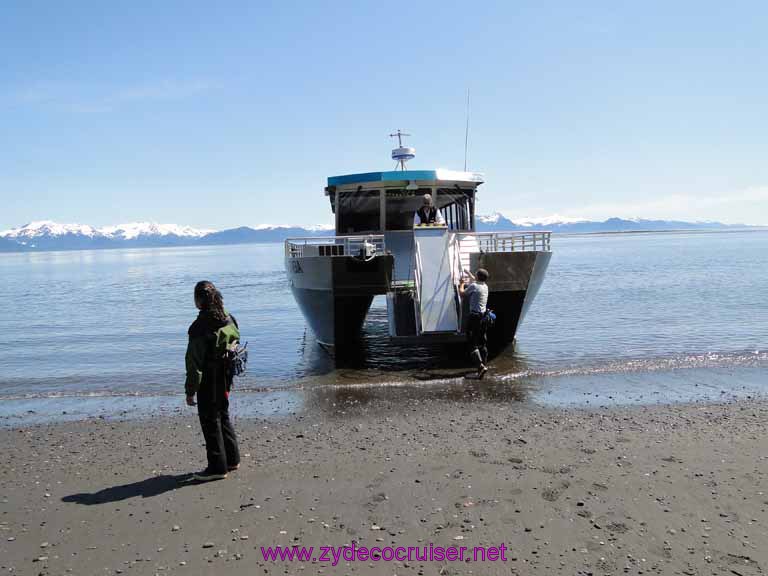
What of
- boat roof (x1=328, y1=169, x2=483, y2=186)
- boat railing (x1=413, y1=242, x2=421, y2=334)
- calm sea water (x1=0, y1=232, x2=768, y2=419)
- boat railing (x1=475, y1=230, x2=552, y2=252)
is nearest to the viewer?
calm sea water (x1=0, y1=232, x2=768, y2=419)

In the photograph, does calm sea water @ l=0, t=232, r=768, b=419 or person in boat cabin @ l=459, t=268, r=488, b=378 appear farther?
person in boat cabin @ l=459, t=268, r=488, b=378

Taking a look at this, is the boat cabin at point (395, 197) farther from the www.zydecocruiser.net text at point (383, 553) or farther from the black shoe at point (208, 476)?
the www.zydecocruiser.net text at point (383, 553)

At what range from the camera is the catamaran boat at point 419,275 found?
459 inches

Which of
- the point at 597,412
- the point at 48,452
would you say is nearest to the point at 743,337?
the point at 597,412

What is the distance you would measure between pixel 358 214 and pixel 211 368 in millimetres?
10655

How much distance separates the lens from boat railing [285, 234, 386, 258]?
12.0m

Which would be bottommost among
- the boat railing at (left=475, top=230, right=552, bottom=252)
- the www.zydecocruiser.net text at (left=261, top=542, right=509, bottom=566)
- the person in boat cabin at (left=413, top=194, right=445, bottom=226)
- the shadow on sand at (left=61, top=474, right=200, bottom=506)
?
the shadow on sand at (left=61, top=474, right=200, bottom=506)

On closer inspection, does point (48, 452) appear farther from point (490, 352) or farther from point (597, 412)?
point (490, 352)

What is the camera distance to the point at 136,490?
5844 millimetres

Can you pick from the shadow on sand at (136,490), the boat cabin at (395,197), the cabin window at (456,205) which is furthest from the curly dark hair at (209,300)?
the cabin window at (456,205)

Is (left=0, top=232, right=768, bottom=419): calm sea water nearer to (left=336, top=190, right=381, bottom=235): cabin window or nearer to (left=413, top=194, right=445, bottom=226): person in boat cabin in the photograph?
(left=413, top=194, right=445, bottom=226): person in boat cabin

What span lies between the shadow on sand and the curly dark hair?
1656 millimetres

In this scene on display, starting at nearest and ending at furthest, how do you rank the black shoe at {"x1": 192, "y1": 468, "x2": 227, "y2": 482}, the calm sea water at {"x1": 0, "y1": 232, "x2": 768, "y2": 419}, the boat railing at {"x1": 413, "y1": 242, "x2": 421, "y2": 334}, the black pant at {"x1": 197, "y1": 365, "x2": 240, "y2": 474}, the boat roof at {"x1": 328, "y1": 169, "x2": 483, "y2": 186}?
the black pant at {"x1": 197, "y1": 365, "x2": 240, "y2": 474} → the black shoe at {"x1": 192, "y1": 468, "x2": 227, "y2": 482} → the calm sea water at {"x1": 0, "y1": 232, "x2": 768, "y2": 419} → the boat railing at {"x1": 413, "y1": 242, "x2": 421, "y2": 334} → the boat roof at {"x1": 328, "y1": 169, "x2": 483, "y2": 186}

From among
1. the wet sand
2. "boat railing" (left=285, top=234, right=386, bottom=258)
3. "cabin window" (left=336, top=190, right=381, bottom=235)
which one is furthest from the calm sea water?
"cabin window" (left=336, top=190, right=381, bottom=235)
